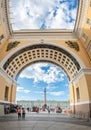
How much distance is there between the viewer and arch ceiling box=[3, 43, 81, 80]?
3183 cm

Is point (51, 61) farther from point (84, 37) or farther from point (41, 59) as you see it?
point (84, 37)

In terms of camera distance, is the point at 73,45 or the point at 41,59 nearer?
the point at 73,45

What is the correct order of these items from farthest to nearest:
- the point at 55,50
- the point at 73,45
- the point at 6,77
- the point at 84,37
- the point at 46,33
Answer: the point at 6,77 < the point at 55,50 < the point at 46,33 < the point at 73,45 < the point at 84,37

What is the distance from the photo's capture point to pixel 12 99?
1515 inches

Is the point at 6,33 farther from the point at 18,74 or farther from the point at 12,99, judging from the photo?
the point at 12,99

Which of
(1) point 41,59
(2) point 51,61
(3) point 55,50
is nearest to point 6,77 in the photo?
(1) point 41,59

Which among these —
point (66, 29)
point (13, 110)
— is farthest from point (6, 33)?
point (13, 110)

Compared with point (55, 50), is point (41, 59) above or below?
below

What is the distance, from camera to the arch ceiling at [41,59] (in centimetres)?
3183

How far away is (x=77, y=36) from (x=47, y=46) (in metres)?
5.18

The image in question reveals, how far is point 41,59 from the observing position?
3750 centimetres

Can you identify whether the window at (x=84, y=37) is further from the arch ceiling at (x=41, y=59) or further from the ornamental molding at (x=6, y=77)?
the ornamental molding at (x=6, y=77)

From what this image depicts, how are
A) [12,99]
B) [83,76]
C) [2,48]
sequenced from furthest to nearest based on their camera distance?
[12,99], [2,48], [83,76]

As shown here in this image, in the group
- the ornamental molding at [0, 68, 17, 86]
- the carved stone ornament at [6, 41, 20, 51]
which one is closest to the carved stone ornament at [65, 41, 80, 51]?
the carved stone ornament at [6, 41, 20, 51]
